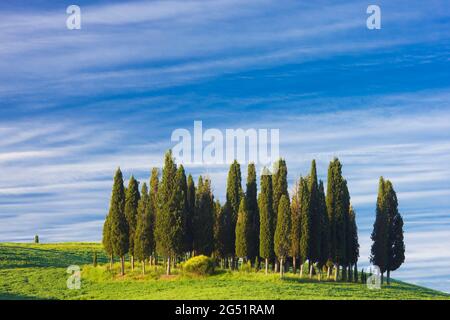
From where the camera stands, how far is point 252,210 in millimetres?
58688

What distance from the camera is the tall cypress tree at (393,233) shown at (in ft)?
203

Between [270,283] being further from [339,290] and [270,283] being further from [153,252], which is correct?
[153,252]

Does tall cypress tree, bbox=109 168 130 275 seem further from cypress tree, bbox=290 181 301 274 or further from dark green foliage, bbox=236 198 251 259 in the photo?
cypress tree, bbox=290 181 301 274

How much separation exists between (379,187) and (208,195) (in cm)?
1603

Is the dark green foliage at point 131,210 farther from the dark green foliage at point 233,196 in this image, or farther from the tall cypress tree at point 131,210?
the dark green foliage at point 233,196

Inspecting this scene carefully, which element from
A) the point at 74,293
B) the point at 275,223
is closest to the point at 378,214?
the point at 275,223

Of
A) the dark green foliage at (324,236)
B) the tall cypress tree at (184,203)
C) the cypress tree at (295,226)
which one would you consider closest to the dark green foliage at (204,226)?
the tall cypress tree at (184,203)

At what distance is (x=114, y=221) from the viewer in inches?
2215

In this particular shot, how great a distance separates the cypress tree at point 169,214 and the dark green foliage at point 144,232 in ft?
2.73

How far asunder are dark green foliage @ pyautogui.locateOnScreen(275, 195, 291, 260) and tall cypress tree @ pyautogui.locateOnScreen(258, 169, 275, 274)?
1295 millimetres

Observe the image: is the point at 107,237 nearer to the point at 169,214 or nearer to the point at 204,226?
the point at 169,214

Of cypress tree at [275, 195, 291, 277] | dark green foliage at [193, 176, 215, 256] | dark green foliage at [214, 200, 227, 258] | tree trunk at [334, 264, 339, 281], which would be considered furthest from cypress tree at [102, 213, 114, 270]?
tree trunk at [334, 264, 339, 281]
